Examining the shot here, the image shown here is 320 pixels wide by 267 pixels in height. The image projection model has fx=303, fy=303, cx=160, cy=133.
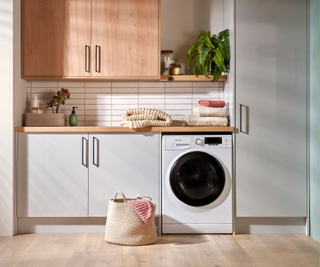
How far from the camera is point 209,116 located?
2.69m

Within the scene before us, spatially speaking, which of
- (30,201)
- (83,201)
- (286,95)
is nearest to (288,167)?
(286,95)

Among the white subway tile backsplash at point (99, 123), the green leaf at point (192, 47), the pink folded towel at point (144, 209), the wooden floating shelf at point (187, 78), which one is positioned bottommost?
the pink folded towel at point (144, 209)

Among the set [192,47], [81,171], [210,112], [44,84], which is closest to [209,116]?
[210,112]

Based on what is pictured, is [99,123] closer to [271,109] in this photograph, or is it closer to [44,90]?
[44,90]

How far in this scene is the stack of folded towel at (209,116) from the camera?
262 cm

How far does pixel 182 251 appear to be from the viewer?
2197 millimetres

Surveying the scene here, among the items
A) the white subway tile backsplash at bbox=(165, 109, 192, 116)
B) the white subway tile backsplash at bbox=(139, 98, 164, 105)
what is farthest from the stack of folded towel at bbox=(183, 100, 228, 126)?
the white subway tile backsplash at bbox=(139, 98, 164, 105)

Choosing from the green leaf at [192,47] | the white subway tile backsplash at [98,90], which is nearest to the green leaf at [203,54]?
the green leaf at [192,47]

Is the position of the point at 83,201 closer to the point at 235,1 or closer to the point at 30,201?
the point at 30,201

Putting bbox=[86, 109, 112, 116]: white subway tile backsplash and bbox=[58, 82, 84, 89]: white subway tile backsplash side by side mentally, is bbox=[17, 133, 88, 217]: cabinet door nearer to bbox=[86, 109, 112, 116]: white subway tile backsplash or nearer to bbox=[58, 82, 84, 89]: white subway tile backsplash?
bbox=[86, 109, 112, 116]: white subway tile backsplash

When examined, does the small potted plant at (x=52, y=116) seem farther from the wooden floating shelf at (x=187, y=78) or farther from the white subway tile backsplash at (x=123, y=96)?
the wooden floating shelf at (x=187, y=78)

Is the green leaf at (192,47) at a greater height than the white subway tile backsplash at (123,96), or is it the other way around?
the green leaf at (192,47)

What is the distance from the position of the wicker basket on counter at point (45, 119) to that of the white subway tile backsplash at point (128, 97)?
0.82ft

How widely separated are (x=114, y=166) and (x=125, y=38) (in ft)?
3.80
